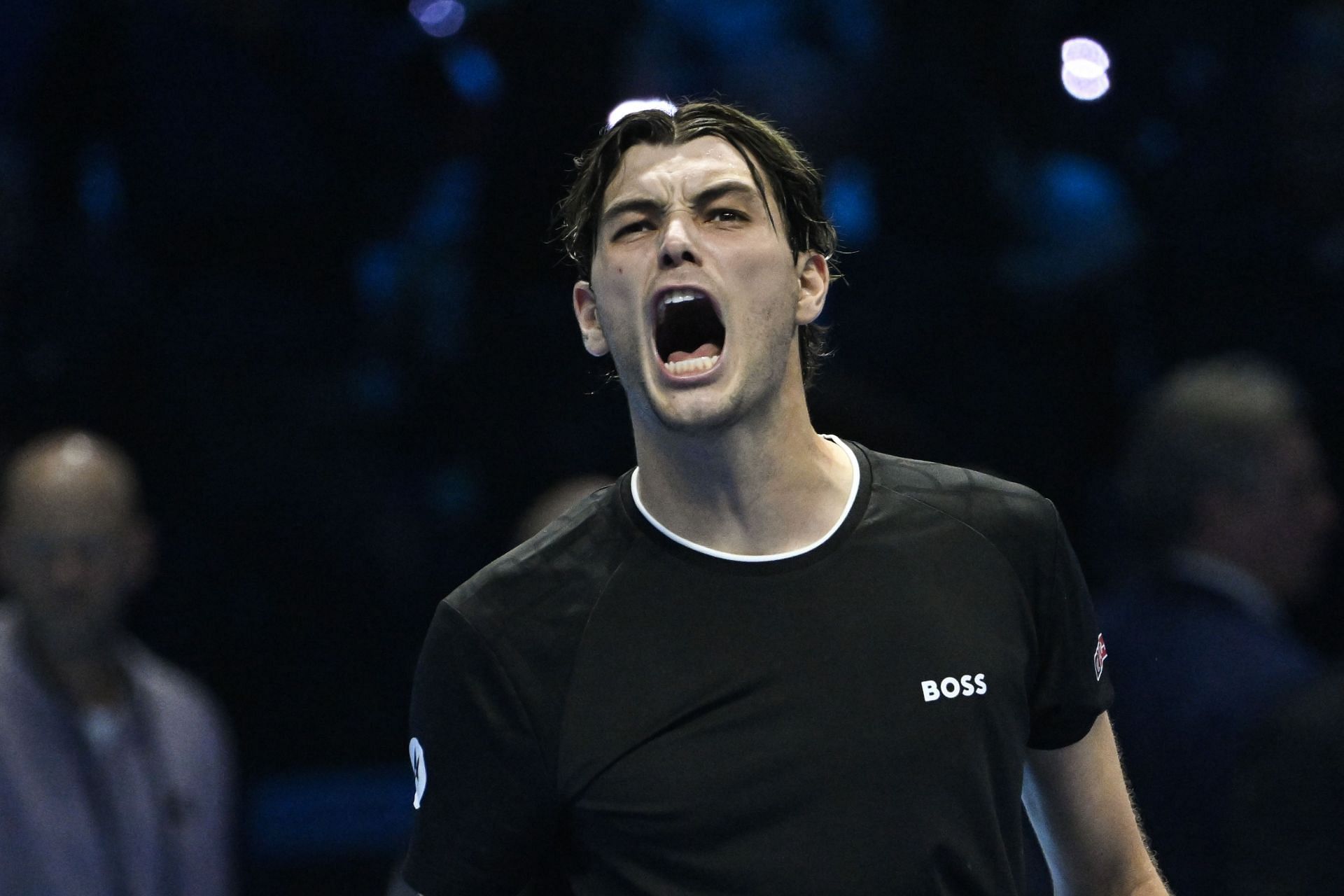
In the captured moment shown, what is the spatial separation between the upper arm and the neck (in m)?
0.40

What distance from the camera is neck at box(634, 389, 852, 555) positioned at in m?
1.80

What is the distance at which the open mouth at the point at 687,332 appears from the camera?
1.81 metres

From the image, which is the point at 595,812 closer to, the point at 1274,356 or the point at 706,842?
the point at 706,842

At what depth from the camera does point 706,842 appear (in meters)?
1.64

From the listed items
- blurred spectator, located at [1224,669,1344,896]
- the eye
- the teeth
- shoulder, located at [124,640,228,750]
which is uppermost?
the eye

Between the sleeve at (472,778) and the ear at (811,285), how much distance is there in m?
0.57

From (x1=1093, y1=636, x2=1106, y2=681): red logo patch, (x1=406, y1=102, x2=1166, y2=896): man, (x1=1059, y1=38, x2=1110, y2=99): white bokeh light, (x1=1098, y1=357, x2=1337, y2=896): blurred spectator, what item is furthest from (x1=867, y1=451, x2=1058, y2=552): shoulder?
(x1=1059, y1=38, x2=1110, y2=99): white bokeh light

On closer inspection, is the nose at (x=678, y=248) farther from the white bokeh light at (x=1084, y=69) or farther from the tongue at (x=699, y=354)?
the white bokeh light at (x=1084, y=69)

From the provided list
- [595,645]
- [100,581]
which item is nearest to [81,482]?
[100,581]

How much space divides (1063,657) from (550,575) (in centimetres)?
59

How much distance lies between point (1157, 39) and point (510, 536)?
2.17 metres

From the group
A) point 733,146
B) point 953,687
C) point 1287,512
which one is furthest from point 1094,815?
point 1287,512

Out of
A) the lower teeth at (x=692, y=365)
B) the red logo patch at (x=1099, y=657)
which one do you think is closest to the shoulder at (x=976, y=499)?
the red logo patch at (x=1099, y=657)

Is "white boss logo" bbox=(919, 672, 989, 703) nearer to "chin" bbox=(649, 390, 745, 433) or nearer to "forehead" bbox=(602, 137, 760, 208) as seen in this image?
"chin" bbox=(649, 390, 745, 433)
